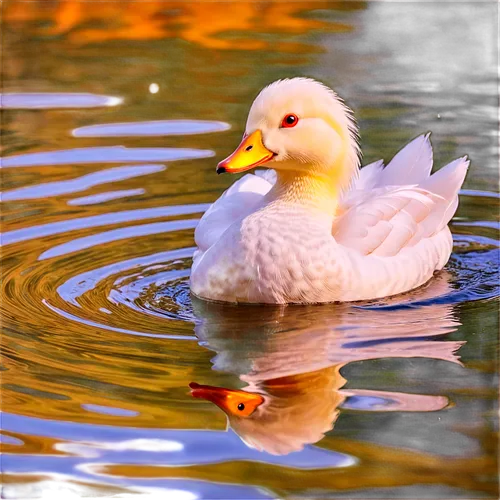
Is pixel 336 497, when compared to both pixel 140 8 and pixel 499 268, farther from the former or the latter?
pixel 140 8

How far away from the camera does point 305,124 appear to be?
7188 mm

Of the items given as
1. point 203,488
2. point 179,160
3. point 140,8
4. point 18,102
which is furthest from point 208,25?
point 203,488

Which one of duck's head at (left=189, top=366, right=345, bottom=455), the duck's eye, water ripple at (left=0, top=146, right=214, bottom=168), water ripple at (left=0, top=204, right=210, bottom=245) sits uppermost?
water ripple at (left=0, top=146, right=214, bottom=168)

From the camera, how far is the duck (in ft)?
23.3

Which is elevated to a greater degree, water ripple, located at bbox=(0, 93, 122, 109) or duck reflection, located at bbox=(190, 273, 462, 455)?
water ripple, located at bbox=(0, 93, 122, 109)

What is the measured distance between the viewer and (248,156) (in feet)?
23.1

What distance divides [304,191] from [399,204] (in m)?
0.67

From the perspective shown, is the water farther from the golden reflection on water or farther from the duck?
the golden reflection on water

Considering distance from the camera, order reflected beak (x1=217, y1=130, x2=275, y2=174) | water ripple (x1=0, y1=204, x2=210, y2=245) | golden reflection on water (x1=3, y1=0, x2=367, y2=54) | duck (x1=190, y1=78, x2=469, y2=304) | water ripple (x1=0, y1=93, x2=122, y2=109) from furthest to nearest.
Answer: golden reflection on water (x1=3, y1=0, x2=367, y2=54) → water ripple (x1=0, y1=93, x2=122, y2=109) → water ripple (x1=0, y1=204, x2=210, y2=245) → duck (x1=190, y1=78, x2=469, y2=304) → reflected beak (x1=217, y1=130, x2=275, y2=174)

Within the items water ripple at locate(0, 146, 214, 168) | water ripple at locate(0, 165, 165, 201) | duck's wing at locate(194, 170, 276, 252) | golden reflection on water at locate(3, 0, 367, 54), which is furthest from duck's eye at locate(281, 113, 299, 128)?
golden reflection on water at locate(3, 0, 367, 54)

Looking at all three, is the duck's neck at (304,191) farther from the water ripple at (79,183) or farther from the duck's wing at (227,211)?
the water ripple at (79,183)

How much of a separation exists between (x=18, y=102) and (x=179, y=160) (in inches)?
122

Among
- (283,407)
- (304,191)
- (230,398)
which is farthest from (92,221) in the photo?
(283,407)

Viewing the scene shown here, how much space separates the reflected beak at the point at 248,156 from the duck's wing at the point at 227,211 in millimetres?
647
